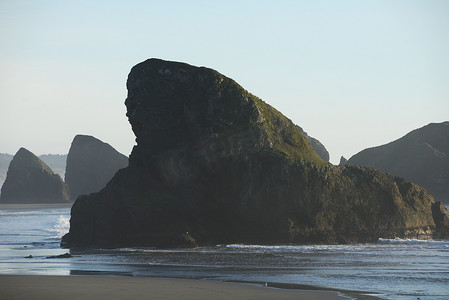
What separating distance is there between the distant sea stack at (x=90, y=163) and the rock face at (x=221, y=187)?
5645 inches

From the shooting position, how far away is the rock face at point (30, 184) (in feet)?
609

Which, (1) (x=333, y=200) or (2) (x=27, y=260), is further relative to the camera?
(1) (x=333, y=200)

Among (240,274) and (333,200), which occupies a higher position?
(333,200)

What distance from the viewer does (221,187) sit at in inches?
1750

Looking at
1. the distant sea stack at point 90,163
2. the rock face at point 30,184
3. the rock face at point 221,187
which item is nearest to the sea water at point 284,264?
the rock face at point 221,187

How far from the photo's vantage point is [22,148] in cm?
19512

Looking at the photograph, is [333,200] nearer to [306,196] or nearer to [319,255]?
[306,196]

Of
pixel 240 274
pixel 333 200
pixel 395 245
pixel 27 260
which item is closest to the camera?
pixel 240 274

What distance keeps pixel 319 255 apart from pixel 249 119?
13.0 m

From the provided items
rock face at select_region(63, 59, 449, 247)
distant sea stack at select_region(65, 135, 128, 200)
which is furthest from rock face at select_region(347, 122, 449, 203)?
rock face at select_region(63, 59, 449, 247)

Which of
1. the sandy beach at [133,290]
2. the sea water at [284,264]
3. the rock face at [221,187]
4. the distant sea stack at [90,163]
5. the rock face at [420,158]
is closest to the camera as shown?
the sandy beach at [133,290]

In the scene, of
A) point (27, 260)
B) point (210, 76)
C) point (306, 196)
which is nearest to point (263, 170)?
point (306, 196)

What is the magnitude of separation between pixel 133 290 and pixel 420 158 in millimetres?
152250

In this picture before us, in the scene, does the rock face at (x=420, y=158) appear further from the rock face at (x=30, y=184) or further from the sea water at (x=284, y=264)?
the sea water at (x=284, y=264)
